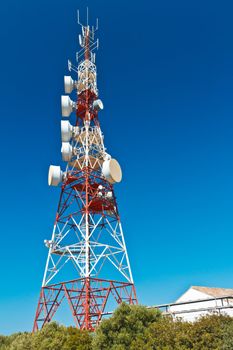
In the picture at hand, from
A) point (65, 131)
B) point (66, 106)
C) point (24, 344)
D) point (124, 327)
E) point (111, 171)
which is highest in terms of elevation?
point (66, 106)

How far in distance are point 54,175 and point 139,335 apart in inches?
839

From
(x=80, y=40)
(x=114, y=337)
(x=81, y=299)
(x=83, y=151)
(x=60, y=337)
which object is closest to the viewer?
(x=114, y=337)

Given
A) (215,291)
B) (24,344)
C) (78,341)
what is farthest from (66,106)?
(78,341)

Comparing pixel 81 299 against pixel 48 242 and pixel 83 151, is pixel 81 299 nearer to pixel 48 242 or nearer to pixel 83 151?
pixel 48 242

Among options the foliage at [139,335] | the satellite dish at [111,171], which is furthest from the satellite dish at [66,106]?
the foliage at [139,335]

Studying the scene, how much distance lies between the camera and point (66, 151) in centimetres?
4362

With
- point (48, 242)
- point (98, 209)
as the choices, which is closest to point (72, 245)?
point (48, 242)

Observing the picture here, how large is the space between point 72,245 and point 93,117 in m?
16.7

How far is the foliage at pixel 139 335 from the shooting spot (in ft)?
73.3

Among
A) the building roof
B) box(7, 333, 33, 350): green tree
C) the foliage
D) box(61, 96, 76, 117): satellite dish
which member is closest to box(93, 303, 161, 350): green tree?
the foliage

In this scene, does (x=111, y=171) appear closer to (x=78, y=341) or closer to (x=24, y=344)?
(x=78, y=341)

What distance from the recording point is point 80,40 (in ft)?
169

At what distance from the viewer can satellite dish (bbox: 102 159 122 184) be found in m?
40.9

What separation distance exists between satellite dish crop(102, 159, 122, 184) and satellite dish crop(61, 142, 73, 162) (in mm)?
4648
